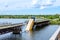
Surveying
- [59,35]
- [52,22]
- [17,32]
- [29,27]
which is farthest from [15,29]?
[52,22]

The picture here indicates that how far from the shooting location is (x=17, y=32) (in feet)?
117

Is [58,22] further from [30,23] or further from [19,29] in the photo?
[19,29]

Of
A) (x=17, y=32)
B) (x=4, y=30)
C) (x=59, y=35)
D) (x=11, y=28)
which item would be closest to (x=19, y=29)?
(x=17, y=32)

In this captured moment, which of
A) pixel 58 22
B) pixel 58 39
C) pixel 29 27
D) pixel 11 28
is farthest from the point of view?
pixel 58 22

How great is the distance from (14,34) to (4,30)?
6793mm

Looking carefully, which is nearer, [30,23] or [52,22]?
[30,23]

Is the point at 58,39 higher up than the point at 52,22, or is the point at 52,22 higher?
the point at 58,39

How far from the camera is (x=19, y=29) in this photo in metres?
36.3

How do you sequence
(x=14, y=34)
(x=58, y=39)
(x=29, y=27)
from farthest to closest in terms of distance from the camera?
1. (x=29, y=27)
2. (x=14, y=34)
3. (x=58, y=39)

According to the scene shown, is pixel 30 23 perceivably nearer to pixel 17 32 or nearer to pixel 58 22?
pixel 17 32

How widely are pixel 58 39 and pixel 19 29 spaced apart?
2834 centimetres

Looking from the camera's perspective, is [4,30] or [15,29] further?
[15,29]

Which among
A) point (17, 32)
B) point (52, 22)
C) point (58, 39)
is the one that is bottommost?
point (52, 22)

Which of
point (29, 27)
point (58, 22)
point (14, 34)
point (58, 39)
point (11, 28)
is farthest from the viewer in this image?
point (58, 22)
